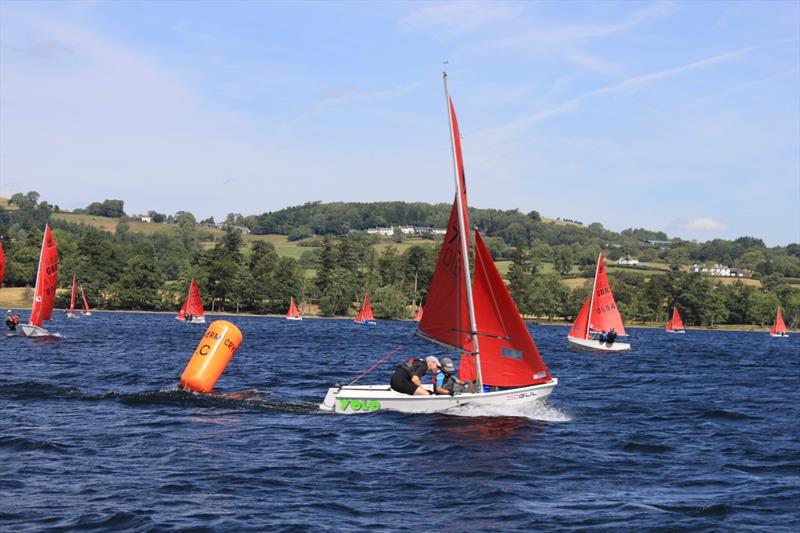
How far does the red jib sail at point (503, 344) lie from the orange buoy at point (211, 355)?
8.00m

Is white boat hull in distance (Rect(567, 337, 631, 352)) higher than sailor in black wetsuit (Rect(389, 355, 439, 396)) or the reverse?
the reverse

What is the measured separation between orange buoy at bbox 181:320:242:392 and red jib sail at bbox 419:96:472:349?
6.40 meters

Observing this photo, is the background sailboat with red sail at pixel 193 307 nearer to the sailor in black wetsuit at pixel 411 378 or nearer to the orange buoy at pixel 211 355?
the orange buoy at pixel 211 355

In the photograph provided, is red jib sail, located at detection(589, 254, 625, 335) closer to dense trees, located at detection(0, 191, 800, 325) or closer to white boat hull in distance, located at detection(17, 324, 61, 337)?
white boat hull in distance, located at detection(17, 324, 61, 337)

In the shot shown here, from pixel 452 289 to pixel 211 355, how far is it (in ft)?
26.7

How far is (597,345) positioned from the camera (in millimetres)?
73250

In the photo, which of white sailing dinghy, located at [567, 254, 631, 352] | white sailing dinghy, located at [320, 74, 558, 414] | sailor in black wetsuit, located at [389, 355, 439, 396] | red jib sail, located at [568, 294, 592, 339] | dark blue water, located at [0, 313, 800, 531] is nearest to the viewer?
dark blue water, located at [0, 313, 800, 531]

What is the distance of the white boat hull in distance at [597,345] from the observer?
7200 centimetres

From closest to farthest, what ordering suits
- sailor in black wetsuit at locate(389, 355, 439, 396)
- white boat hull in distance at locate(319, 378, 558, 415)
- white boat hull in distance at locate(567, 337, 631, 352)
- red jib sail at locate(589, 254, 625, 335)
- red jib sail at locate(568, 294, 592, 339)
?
1. white boat hull in distance at locate(319, 378, 558, 415)
2. sailor in black wetsuit at locate(389, 355, 439, 396)
3. white boat hull in distance at locate(567, 337, 631, 352)
4. red jib sail at locate(589, 254, 625, 335)
5. red jib sail at locate(568, 294, 592, 339)

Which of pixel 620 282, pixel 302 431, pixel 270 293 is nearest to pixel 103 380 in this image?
pixel 302 431

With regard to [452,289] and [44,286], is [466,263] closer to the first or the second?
[452,289]

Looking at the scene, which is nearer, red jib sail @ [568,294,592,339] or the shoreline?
red jib sail @ [568,294,592,339]

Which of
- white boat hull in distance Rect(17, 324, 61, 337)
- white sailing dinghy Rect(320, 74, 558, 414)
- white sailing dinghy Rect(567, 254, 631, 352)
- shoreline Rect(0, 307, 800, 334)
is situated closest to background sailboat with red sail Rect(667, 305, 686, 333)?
shoreline Rect(0, 307, 800, 334)

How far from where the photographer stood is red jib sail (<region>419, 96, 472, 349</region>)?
27609 mm
